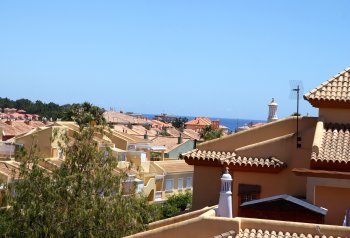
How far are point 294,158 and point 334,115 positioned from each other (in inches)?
→ 63.1

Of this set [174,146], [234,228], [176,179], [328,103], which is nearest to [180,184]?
[176,179]

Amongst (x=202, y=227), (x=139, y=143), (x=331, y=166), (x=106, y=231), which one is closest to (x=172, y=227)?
(x=202, y=227)

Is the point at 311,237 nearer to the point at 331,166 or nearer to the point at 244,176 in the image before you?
the point at 331,166

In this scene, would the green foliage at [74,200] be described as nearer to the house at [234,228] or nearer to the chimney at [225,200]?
the house at [234,228]

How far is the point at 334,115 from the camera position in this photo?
57.4 feet

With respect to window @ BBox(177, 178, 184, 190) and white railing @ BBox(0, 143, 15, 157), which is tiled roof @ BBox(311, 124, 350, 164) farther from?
window @ BBox(177, 178, 184, 190)

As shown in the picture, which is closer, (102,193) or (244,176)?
(244,176)

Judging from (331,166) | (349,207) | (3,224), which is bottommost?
(3,224)

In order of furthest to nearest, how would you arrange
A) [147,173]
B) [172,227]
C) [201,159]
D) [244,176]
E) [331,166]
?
1. [147,173]
2. [201,159]
3. [244,176]
4. [331,166]
5. [172,227]

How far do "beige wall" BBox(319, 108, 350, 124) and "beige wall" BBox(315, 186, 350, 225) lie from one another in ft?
9.02

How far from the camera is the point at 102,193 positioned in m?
19.5

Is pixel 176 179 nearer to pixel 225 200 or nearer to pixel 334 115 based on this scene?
pixel 334 115

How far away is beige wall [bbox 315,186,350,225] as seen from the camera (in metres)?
15.2

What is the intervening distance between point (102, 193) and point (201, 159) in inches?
125
